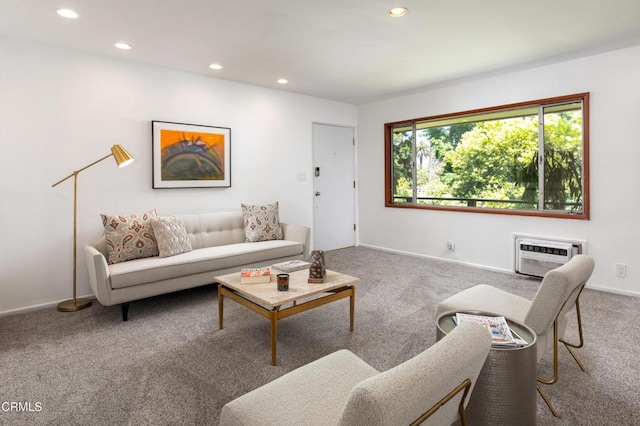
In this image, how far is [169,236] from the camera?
3469 mm

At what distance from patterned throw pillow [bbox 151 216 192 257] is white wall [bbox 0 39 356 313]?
57cm

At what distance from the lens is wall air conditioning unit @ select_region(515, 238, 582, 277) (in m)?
3.82

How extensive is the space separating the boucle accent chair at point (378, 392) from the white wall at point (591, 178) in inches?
141

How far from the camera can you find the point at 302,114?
535 centimetres

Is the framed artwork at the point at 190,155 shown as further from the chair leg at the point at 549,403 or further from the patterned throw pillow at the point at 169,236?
the chair leg at the point at 549,403

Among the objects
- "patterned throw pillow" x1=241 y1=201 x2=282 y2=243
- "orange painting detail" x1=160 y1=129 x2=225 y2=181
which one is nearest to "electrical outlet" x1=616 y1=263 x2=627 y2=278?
"patterned throw pillow" x1=241 y1=201 x2=282 y2=243

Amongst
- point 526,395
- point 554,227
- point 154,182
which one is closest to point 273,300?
point 526,395

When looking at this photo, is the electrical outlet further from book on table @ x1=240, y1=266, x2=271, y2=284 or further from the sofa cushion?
book on table @ x1=240, y1=266, x2=271, y2=284

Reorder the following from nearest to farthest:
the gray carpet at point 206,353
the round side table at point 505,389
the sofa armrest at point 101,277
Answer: the round side table at point 505,389
the gray carpet at point 206,353
the sofa armrest at point 101,277

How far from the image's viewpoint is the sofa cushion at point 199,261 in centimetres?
298

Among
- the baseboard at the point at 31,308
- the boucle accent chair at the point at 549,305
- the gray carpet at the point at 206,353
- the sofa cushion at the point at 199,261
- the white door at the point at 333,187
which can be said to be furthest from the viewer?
the white door at the point at 333,187

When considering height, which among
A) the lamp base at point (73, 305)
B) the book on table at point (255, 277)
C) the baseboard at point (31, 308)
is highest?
the book on table at point (255, 277)

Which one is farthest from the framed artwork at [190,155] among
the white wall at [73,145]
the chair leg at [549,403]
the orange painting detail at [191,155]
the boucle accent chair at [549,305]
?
the chair leg at [549,403]

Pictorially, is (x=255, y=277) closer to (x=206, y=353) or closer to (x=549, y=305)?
(x=206, y=353)
